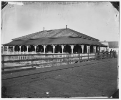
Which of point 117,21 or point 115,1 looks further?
point 117,21

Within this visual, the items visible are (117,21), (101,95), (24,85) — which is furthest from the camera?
(117,21)

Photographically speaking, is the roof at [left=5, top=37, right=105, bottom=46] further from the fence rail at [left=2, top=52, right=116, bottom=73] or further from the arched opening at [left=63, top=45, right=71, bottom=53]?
the fence rail at [left=2, top=52, right=116, bottom=73]

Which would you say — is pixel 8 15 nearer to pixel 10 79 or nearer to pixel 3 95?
pixel 10 79

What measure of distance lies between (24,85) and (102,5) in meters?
4.32

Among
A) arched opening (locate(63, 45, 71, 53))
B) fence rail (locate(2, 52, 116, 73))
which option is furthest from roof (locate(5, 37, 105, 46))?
fence rail (locate(2, 52, 116, 73))

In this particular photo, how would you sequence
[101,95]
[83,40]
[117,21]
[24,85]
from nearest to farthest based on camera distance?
1. [101,95]
2. [24,85]
3. [117,21]
4. [83,40]

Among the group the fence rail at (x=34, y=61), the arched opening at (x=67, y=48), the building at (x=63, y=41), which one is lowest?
the fence rail at (x=34, y=61)

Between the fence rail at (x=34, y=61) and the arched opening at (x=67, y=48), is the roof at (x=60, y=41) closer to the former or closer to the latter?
the arched opening at (x=67, y=48)

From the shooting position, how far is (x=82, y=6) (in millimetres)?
5723

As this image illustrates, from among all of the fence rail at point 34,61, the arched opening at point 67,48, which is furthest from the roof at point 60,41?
the fence rail at point 34,61

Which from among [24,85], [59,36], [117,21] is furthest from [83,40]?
[24,85]

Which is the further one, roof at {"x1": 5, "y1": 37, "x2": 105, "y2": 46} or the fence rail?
roof at {"x1": 5, "y1": 37, "x2": 105, "y2": 46}

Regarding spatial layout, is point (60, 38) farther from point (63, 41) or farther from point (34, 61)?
point (34, 61)

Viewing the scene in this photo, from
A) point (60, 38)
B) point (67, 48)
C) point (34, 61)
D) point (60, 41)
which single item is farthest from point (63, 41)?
point (34, 61)
